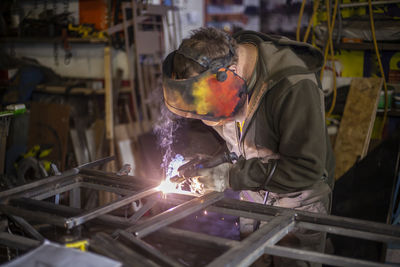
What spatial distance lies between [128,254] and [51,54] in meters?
6.02

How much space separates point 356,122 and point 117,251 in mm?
3571

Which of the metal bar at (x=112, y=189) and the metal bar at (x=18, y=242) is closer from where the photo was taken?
the metal bar at (x=18, y=242)

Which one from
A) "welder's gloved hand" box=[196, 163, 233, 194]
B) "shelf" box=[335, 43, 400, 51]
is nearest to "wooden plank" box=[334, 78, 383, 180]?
"shelf" box=[335, 43, 400, 51]

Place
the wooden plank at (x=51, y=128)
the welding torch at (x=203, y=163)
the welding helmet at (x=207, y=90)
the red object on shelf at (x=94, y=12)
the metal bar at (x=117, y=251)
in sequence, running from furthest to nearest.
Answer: the red object on shelf at (x=94, y=12)
the wooden plank at (x=51, y=128)
the welding torch at (x=203, y=163)
the welding helmet at (x=207, y=90)
the metal bar at (x=117, y=251)

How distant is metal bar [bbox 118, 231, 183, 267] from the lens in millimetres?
1525

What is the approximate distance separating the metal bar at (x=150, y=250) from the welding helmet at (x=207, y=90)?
68 cm

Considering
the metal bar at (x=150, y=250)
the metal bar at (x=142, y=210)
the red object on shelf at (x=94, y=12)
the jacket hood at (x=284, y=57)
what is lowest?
the metal bar at (x=142, y=210)

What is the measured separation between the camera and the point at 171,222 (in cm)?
186

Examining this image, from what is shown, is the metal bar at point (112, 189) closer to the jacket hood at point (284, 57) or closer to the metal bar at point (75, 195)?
the metal bar at point (75, 195)

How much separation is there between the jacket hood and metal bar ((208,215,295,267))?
0.70m

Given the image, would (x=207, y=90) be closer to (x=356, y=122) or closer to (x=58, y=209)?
(x=58, y=209)

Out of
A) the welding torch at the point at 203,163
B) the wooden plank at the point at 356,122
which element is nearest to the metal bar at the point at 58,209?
the welding torch at the point at 203,163

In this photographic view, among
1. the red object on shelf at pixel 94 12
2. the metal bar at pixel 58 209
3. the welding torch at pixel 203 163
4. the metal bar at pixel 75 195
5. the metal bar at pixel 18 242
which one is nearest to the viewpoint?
the metal bar at pixel 18 242

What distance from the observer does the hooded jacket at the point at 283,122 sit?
78.7 inches
